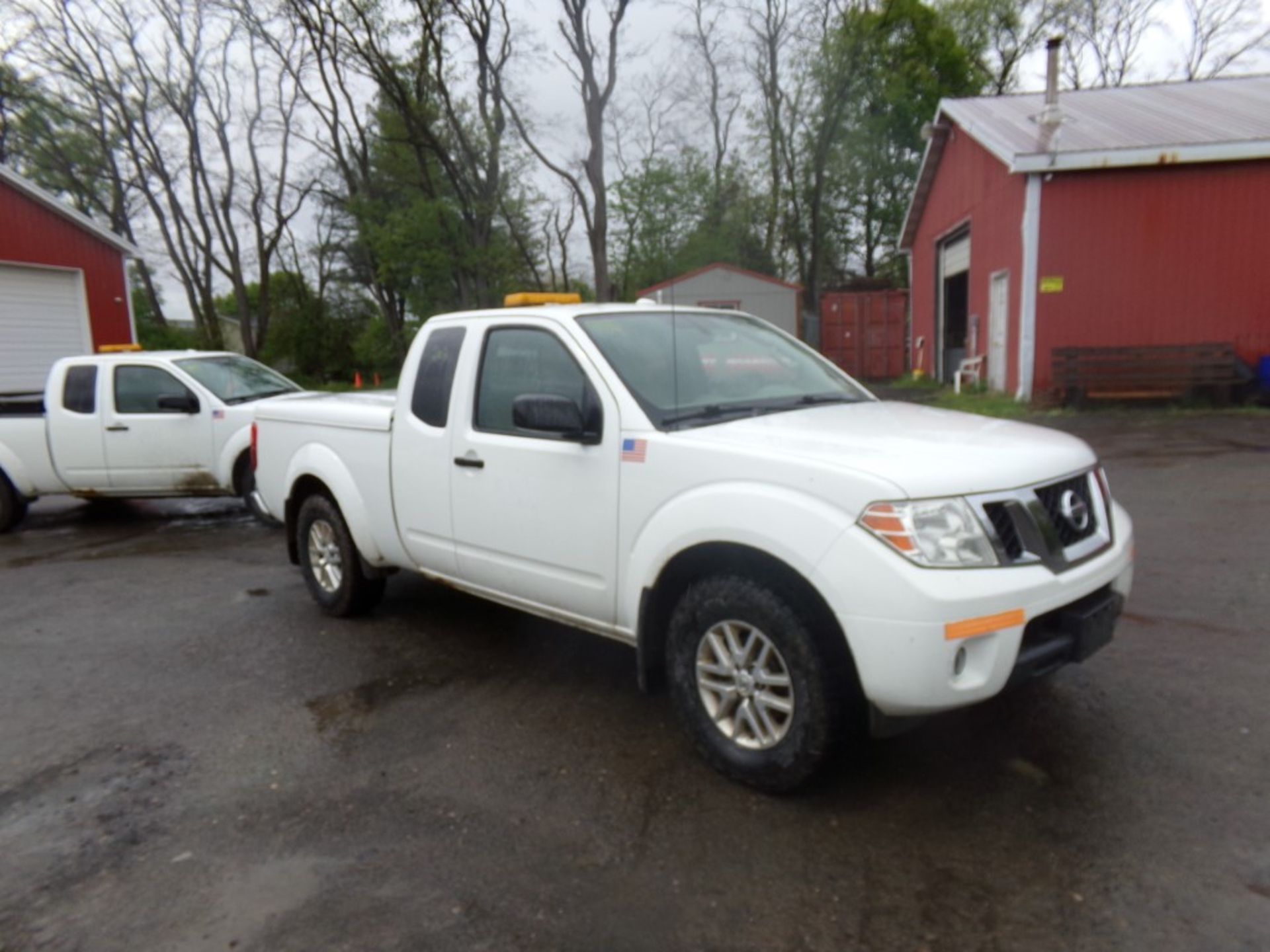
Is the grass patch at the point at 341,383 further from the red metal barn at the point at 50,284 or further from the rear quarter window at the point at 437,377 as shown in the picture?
the rear quarter window at the point at 437,377

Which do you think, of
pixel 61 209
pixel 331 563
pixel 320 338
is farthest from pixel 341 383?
pixel 331 563

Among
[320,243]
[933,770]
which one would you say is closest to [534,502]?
[933,770]

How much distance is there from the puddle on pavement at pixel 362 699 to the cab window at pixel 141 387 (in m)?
5.73

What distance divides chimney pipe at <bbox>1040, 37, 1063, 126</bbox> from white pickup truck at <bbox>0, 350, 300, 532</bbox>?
43.6 ft

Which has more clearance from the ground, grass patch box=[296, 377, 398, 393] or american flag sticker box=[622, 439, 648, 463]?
american flag sticker box=[622, 439, 648, 463]

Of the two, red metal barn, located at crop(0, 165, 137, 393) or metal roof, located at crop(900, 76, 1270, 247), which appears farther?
red metal barn, located at crop(0, 165, 137, 393)

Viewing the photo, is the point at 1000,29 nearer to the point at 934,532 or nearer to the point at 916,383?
the point at 916,383

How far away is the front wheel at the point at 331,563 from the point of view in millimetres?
5270

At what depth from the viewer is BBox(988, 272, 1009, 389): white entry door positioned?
15.5m

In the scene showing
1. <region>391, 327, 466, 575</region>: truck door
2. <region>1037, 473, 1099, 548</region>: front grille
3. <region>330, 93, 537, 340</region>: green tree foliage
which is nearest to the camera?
<region>1037, 473, 1099, 548</region>: front grille

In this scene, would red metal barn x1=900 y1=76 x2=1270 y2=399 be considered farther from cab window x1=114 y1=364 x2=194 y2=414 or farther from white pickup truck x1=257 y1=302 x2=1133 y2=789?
cab window x1=114 y1=364 x2=194 y2=414

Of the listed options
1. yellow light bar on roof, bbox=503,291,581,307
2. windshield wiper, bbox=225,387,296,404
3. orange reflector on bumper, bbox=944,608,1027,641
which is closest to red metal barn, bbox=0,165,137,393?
windshield wiper, bbox=225,387,296,404

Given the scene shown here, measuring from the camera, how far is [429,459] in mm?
4512

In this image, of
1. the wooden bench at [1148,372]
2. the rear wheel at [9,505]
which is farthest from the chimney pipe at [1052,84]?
the rear wheel at [9,505]
